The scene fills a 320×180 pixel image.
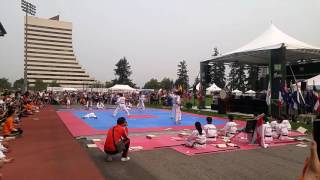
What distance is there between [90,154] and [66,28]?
118232mm

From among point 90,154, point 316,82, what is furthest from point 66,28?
point 90,154

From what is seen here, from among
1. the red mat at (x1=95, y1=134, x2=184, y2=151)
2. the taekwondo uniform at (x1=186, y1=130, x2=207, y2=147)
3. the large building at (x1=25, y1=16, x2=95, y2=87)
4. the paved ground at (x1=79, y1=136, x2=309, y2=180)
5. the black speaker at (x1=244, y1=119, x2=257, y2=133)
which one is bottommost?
the paved ground at (x1=79, y1=136, x2=309, y2=180)

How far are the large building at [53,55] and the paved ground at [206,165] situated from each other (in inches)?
4124

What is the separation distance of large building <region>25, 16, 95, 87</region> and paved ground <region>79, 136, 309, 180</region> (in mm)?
104744

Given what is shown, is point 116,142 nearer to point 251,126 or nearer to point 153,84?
point 251,126

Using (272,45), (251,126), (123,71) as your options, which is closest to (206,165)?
(251,126)

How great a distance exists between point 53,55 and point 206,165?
11676 cm

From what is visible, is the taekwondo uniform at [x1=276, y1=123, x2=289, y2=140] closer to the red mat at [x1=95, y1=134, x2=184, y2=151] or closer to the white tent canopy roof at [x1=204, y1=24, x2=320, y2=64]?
the red mat at [x1=95, y1=134, x2=184, y2=151]

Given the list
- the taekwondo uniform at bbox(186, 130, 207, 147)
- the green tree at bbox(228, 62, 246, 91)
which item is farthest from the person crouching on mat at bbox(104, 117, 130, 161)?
the green tree at bbox(228, 62, 246, 91)

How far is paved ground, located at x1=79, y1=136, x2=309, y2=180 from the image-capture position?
21.5ft

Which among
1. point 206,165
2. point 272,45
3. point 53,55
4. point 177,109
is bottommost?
point 206,165

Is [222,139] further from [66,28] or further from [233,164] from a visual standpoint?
[66,28]

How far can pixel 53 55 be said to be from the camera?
115375mm

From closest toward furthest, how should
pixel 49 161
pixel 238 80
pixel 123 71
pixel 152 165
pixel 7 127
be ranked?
pixel 152 165, pixel 49 161, pixel 7 127, pixel 238 80, pixel 123 71
